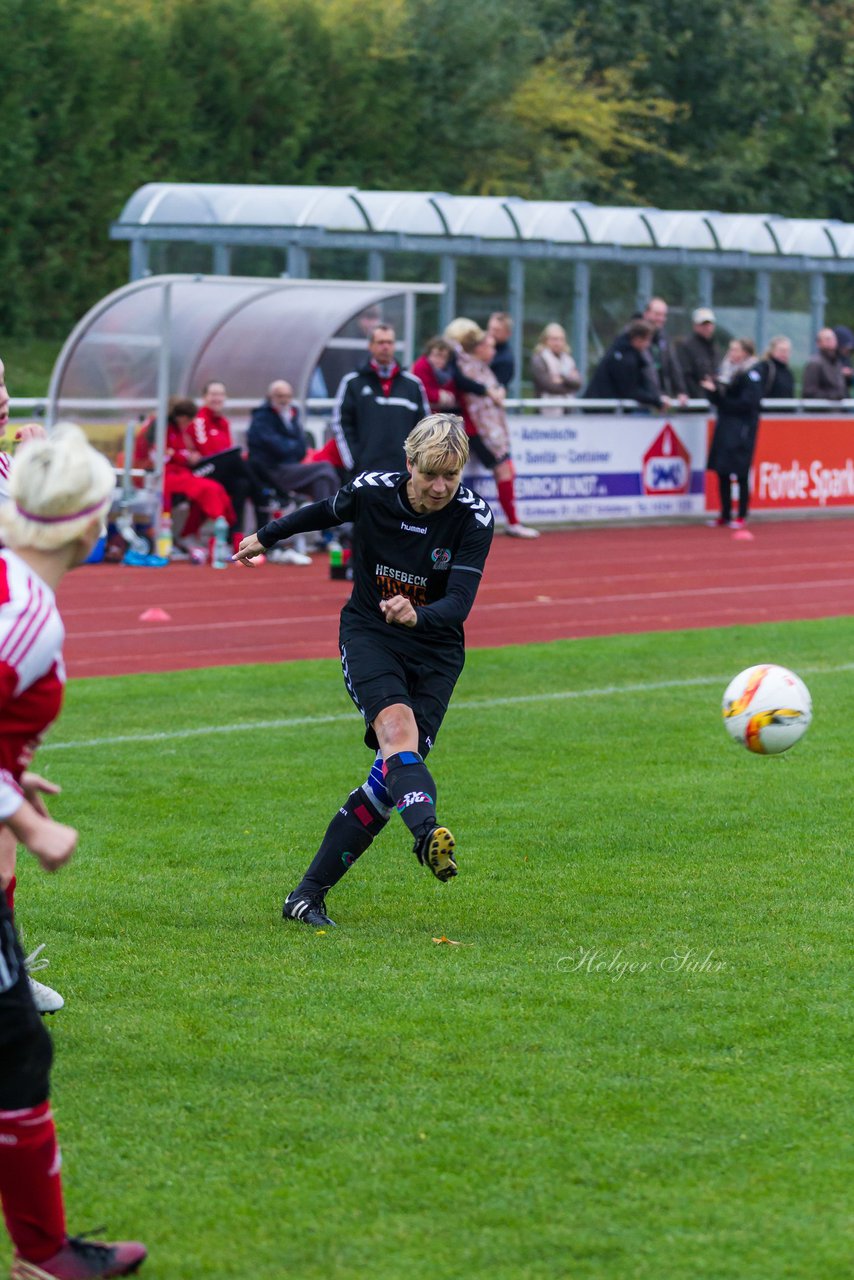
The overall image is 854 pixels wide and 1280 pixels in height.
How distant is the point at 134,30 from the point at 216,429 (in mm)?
17868

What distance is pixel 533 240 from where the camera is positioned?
24.3m

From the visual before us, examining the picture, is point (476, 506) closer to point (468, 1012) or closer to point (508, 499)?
point (468, 1012)

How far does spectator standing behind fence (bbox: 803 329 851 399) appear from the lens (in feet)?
83.6

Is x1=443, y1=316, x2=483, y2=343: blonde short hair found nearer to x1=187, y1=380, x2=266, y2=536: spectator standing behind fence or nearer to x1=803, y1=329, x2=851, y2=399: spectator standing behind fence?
x1=187, y1=380, x2=266, y2=536: spectator standing behind fence

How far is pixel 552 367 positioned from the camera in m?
21.9

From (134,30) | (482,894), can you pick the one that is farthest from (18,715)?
(134,30)

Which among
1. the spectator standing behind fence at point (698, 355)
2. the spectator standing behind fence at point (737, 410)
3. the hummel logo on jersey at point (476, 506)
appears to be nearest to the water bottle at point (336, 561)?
the spectator standing behind fence at point (737, 410)

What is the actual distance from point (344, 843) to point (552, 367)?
15.7m

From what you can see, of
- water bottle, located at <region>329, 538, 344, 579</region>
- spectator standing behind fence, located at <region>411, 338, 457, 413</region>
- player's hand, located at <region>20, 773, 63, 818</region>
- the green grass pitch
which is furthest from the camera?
spectator standing behind fence, located at <region>411, 338, 457, 413</region>

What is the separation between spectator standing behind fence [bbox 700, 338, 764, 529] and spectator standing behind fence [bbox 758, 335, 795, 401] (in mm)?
538

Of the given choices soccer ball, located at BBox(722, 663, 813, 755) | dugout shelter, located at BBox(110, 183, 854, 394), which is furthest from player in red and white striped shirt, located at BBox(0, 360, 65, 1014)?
dugout shelter, located at BBox(110, 183, 854, 394)

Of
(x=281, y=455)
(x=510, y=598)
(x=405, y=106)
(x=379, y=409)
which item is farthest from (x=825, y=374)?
(x=405, y=106)

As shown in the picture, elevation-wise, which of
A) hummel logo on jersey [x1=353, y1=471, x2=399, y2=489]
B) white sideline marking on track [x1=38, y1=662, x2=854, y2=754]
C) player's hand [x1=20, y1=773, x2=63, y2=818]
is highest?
hummel logo on jersey [x1=353, y1=471, x2=399, y2=489]

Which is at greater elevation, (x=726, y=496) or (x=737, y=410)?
(x=737, y=410)
